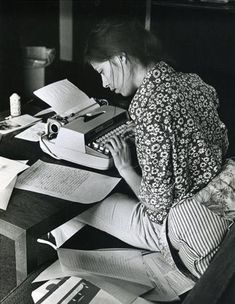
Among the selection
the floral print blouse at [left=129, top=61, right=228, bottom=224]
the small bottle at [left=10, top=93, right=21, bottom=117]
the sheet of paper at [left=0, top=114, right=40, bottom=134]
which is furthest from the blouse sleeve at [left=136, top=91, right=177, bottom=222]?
the small bottle at [left=10, top=93, right=21, bottom=117]

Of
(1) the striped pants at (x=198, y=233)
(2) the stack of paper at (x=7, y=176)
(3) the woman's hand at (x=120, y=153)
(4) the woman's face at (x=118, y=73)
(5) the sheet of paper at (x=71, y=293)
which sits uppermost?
(4) the woman's face at (x=118, y=73)

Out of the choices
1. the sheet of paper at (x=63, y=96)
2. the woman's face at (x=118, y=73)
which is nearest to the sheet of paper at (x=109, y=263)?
the woman's face at (x=118, y=73)

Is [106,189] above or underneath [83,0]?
underneath

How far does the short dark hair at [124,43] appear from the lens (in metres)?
1.18

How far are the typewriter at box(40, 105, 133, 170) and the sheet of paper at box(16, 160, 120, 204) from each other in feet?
0.15

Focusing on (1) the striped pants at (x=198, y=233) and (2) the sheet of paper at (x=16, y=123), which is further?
(2) the sheet of paper at (x=16, y=123)

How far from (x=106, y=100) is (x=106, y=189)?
471mm

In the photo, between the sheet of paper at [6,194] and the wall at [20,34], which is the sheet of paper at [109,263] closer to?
the sheet of paper at [6,194]

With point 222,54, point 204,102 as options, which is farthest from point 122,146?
point 222,54

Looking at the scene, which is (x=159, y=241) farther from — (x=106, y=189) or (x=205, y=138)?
(x=205, y=138)

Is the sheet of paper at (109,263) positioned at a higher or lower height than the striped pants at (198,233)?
lower

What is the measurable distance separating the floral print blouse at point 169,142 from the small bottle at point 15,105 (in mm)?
653

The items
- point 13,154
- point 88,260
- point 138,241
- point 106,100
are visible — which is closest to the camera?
point 88,260

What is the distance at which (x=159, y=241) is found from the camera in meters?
1.17
